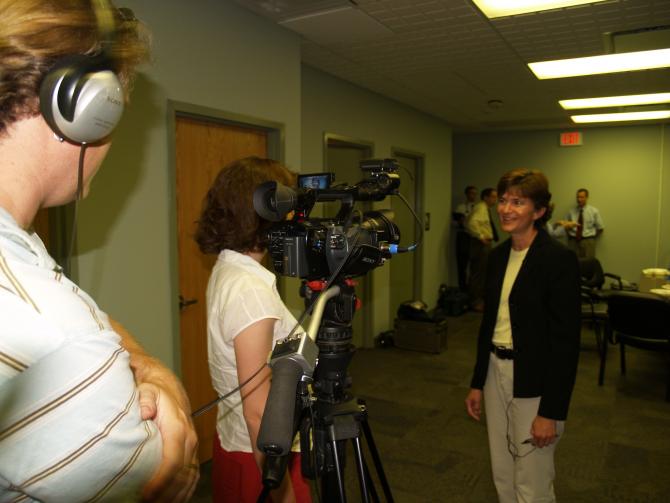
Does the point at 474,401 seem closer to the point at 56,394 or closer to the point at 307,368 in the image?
the point at 307,368

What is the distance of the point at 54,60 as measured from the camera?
0.60m

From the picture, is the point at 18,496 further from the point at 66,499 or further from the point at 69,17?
the point at 69,17

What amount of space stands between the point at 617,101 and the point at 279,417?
20.8ft

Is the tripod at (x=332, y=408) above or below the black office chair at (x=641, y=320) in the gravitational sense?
above

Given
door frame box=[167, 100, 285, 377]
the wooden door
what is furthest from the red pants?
the wooden door

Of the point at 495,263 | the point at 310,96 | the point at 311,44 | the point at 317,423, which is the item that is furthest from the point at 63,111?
the point at 310,96

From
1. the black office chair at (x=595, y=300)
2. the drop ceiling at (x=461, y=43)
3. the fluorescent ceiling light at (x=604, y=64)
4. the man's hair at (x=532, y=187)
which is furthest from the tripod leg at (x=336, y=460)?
the fluorescent ceiling light at (x=604, y=64)

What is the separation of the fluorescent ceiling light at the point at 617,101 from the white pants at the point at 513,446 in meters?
4.86

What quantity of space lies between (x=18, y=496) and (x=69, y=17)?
1.85 feet

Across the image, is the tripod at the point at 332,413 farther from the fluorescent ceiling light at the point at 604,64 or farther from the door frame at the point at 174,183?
the fluorescent ceiling light at the point at 604,64

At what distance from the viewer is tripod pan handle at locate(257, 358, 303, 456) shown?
73cm

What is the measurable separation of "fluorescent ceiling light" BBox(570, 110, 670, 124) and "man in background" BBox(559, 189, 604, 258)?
3.86 feet

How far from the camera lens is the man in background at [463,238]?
310 inches

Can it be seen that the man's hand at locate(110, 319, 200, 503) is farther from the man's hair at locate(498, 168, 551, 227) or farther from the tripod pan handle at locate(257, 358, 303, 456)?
the man's hair at locate(498, 168, 551, 227)
